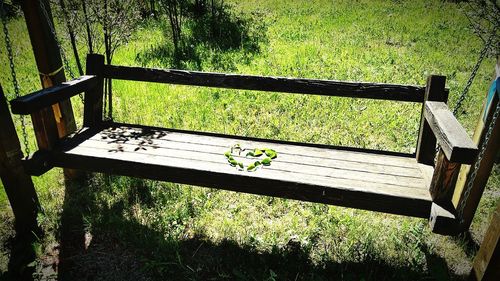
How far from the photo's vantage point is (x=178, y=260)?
315cm

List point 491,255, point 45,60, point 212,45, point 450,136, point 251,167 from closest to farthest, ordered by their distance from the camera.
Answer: point 450,136, point 491,255, point 251,167, point 45,60, point 212,45

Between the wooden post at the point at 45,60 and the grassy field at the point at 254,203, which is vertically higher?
the wooden post at the point at 45,60

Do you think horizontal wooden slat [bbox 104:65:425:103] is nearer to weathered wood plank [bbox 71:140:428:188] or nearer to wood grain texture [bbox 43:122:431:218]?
wood grain texture [bbox 43:122:431:218]

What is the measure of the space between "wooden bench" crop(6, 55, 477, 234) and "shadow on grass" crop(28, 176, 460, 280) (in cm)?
74

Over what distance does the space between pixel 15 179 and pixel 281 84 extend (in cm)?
279

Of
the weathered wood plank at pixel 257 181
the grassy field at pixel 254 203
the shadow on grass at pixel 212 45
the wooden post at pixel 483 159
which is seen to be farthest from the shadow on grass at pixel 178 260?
the shadow on grass at pixel 212 45

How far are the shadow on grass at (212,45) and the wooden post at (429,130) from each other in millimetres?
5543

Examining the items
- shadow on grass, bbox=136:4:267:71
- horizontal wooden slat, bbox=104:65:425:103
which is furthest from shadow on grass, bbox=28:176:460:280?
shadow on grass, bbox=136:4:267:71

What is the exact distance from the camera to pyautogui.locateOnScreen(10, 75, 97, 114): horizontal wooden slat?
2.82 metres

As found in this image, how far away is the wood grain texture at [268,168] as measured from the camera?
2.61 meters

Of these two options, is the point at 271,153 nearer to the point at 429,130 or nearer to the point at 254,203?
the point at 254,203

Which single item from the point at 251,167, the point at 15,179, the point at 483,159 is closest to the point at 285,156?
the point at 251,167

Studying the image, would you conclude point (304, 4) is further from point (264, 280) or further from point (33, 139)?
point (264, 280)

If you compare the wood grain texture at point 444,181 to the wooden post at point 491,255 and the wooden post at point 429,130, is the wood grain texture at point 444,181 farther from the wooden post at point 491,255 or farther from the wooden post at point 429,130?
the wooden post at point 429,130
